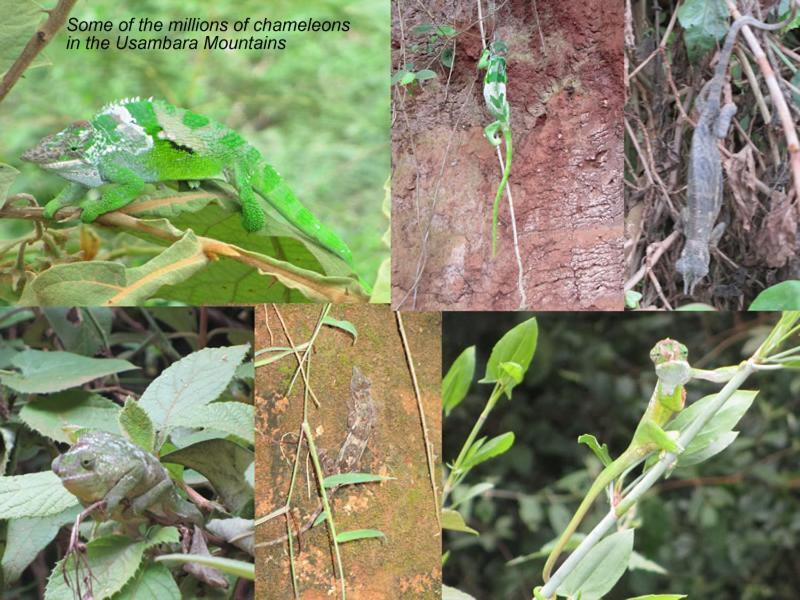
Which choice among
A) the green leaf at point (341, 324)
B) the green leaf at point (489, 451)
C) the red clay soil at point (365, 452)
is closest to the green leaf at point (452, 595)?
the red clay soil at point (365, 452)

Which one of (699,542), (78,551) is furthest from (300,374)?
(699,542)

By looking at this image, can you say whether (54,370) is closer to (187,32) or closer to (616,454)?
(187,32)

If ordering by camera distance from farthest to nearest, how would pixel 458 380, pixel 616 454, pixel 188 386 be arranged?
pixel 616 454 → pixel 458 380 → pixel 188 386

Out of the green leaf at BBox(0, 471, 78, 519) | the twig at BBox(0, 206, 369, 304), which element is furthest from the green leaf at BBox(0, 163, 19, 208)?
the green leaf at BBox(0, 471, 78, 519)

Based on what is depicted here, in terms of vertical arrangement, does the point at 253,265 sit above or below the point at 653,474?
above

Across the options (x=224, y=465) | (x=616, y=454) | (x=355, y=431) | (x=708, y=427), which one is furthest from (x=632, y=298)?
(x=616, y=454)

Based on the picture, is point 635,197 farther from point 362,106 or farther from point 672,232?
point 362,106

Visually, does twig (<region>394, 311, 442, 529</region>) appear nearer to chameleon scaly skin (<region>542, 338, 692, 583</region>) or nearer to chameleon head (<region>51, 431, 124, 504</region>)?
chameleon scaly skin (<region>542, 338, 692, 583</region>)
